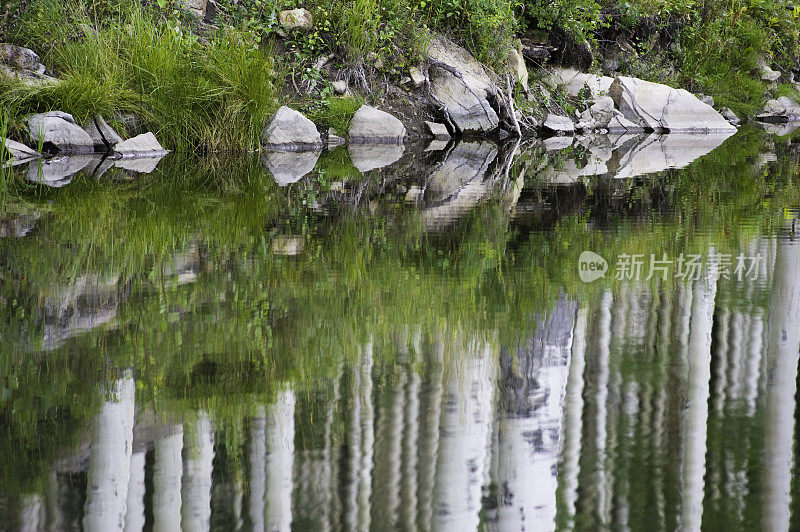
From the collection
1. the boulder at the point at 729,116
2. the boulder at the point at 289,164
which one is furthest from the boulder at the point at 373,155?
the boulder at the point at 729,116

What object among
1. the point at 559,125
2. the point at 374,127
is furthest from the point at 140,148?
the point at 559,125

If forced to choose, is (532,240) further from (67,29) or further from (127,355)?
(67,29)

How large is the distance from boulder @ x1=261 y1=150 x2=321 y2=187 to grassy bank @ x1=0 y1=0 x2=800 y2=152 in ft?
1.08

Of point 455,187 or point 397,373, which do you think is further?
point 455,187

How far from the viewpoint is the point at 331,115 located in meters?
8.60

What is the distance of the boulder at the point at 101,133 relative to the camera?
691 centimetres

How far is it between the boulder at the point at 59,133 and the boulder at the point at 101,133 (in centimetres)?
8

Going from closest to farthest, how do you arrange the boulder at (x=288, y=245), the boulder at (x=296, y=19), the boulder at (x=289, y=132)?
the boulder at (x=288, y=245), the boulder at (x=289, y=132), the boulder at (x=296, y=19)

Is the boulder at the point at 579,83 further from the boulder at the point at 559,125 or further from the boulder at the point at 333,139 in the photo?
the boulder at the point at 333,139

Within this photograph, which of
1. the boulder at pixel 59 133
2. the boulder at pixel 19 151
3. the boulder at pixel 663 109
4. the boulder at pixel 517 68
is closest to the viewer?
the boulder at pixel 19 151

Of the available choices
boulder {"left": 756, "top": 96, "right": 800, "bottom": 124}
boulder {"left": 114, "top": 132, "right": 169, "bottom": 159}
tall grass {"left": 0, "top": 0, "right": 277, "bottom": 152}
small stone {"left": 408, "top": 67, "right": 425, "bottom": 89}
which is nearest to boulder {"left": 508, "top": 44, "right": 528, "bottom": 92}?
small stone {"left": 408, "top": 67, "right": 425, "bottom": 89}

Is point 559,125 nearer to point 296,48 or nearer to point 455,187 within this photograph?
point 296,48

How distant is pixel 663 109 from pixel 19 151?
24.9 feet

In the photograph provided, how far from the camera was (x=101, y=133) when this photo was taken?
6930 mm
